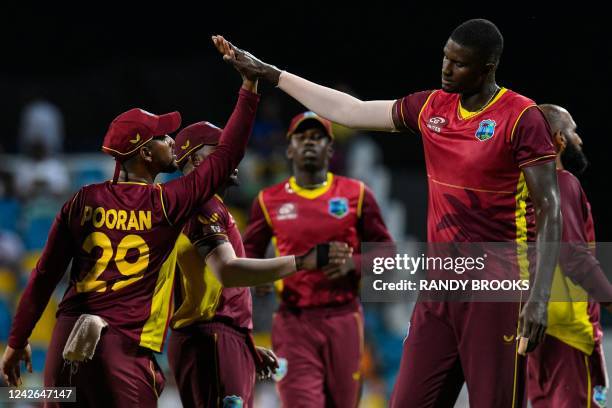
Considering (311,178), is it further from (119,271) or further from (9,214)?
(9,214)

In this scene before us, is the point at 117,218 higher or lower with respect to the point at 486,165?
lower

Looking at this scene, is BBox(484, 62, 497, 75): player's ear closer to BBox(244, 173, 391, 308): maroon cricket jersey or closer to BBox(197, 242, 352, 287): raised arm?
BBox(197, 242, 352, 287): raised arm

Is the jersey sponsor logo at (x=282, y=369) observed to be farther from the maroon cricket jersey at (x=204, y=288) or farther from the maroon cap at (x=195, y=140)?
the maroon cap at (x=195, y=140)

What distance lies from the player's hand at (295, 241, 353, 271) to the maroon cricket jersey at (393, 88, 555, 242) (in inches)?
18.8

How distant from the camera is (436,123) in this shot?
16.4 ft

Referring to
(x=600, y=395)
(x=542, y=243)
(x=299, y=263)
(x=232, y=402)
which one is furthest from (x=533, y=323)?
(x=600, y=395)

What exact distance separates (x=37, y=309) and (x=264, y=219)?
2633 millimetres

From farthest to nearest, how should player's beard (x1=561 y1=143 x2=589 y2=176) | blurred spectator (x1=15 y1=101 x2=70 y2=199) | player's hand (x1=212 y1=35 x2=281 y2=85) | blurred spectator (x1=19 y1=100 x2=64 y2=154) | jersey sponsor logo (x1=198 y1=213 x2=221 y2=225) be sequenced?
blurred spectator (x1=19 y1=100 x2=64 y2=154)
blurred spectator (x1=15 y1=101 x2=70 y2=199)
player's beard (x1=561 y1=143 x2=589 y2=176)
jersey sponsor logo (x1=198 y1=213 x2=221 y2=225)
player's hand (x1=212 y1=35 x2=281 y2=85)

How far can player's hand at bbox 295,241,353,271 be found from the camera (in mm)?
5000

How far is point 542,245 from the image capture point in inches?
179

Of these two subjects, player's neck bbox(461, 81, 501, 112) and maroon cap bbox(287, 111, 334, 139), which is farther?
maroon cap bbox(287, 111, 334, 139)

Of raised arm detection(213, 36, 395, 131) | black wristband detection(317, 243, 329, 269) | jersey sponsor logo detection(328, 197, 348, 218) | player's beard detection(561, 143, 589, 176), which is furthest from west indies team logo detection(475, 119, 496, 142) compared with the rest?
jersey sponsor logo detection(328, 197, 348, 218)

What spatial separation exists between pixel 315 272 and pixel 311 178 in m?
0.78

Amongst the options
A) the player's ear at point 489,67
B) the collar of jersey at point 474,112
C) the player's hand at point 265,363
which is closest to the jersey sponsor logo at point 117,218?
the player's hand at point 265,363
